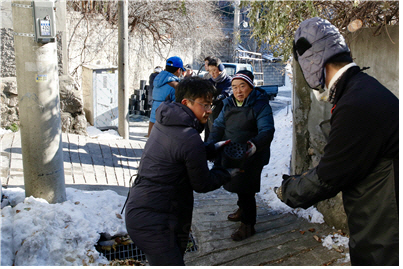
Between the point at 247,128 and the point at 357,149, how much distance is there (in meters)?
2.17

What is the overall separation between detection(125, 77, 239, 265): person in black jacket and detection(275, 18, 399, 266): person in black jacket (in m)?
0.72

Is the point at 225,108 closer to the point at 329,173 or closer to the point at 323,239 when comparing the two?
the point at 323,239

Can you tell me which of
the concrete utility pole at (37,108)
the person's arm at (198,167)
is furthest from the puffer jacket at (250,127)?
the concrete utility pole at (37,108)

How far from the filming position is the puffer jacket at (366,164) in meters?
1.80

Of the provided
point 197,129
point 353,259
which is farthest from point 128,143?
point 353,259

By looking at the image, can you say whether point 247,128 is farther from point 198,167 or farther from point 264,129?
point 198,167

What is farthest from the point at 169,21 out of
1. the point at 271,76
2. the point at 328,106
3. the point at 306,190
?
the point at 271,76

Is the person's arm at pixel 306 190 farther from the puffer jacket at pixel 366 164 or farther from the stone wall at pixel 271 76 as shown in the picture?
the stone wall at pixel 271 76

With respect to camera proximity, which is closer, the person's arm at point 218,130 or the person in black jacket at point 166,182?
the person in black jacket at point 166,182

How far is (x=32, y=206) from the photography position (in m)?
3.71

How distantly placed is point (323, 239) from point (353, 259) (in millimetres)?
2050

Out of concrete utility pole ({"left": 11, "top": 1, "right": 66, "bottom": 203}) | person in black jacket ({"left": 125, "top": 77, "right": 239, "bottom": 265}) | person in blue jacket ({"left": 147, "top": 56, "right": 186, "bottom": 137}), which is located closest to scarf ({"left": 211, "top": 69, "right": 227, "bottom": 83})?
person in blue jacket ({"left": 147, "top": 56, "right": 186, "bottom": 137})

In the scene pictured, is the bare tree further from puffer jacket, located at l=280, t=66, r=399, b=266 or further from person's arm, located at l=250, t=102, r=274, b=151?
puffer jacket, located at l=280, t=66, r=399, b=266

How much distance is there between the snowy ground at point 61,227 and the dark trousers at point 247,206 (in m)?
0.83
